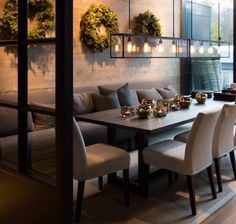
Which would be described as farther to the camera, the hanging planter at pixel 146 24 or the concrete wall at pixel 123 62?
the hanging planter at pixel 146 24

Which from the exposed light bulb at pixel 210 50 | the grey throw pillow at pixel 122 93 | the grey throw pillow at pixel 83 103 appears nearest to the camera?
the grey throw pillow at pixel 83 103

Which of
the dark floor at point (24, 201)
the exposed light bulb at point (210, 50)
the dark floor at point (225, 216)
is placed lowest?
the dark floor at point (225, 216)

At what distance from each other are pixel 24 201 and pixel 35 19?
4.61 feet

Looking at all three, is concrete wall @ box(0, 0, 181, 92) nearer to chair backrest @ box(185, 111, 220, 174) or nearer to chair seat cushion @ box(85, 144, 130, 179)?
chair seat cushion @ box(85, 144, 130, 179)

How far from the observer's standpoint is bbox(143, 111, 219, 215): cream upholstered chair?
9.78 feet

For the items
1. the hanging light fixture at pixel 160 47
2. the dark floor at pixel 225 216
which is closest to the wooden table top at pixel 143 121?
the dark floor at pixel 225 216

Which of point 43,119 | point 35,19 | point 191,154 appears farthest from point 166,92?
point 43,119

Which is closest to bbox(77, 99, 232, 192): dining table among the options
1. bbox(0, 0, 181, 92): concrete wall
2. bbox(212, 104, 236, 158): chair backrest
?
bbox(212, 104, 236, 158): chair backrest

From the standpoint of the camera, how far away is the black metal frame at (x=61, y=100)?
5.75ft

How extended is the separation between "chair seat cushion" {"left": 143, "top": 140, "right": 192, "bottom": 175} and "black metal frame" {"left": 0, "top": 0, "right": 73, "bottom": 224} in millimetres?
1349

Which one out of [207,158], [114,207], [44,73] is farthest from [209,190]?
[44,73]

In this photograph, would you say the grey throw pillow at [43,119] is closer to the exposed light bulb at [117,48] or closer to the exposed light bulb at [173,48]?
the exposed light bulb at [117,48]

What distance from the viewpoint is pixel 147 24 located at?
20.4ft

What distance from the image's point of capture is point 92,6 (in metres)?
5.32
